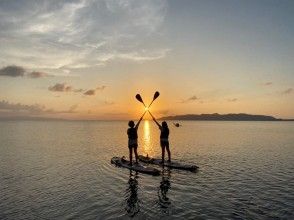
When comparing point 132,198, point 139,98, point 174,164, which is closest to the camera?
point 132,198

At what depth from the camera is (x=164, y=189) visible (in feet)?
75.3

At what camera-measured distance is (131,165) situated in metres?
31.5

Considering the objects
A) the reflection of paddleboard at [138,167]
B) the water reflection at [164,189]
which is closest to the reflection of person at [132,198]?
the water reflection at [164,189]

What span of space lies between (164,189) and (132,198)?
2868 millimetres

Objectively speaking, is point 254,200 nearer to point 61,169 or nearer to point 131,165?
point 131,165

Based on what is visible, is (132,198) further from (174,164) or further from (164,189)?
(174,164)

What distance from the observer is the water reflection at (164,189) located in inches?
761

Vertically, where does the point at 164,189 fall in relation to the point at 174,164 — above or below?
below

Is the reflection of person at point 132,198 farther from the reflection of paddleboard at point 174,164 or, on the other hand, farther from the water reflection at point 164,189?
the reflection of paddleboard at point 174,164

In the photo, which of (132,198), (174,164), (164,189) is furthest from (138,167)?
(132,198)

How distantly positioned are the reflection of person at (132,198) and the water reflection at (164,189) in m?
1.46

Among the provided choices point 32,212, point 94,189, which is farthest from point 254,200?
point 32,212

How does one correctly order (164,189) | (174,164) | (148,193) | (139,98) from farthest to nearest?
(139,98)
(174,164)
(164,189)
(148,193)

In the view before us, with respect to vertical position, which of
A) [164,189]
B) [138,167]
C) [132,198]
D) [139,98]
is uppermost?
[139,98]
